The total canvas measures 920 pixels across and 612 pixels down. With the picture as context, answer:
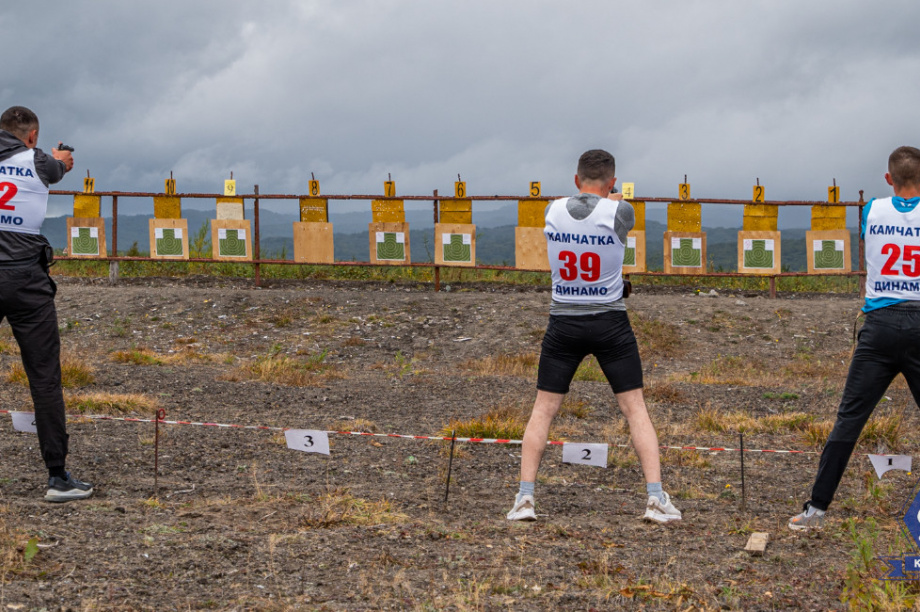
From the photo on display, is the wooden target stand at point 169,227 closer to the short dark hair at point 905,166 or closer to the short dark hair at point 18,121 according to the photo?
the short dark hair at point 18,121

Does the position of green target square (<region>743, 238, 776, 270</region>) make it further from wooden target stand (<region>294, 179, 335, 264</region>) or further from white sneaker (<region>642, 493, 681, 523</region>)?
white sneaker (<region>642, 493, 681, 523</region>)

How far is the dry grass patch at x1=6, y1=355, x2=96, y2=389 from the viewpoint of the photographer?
920 cm

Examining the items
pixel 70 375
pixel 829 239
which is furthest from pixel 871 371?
pixel 829 239

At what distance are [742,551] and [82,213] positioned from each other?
16.4 metres

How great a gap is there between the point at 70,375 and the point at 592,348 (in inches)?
256

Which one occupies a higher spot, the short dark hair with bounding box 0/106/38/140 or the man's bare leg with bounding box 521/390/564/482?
the short dark hair with bounding box 0/106/38/140

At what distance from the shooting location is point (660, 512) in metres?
4.91

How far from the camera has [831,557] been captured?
441 cm

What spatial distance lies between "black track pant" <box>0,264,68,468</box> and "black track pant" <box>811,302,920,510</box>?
418cm

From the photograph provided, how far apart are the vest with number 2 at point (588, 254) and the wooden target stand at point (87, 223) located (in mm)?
15252

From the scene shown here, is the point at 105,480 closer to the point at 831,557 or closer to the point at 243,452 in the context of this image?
the point at 243,452

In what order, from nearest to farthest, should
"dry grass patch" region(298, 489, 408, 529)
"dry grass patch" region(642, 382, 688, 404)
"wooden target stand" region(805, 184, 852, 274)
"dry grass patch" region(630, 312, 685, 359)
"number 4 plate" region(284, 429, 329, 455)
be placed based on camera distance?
"dry grass patch" region(298, 489, 408, 529) → "number 4 plate" region(284, 429, 329, 455) → "dry grass patch" region(642, 382, 688, 404) → "dry grass patch" region(630, 312, 685, 359) → "wooden target stand" region(805, 184, 852, 274)

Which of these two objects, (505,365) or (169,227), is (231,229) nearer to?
(169,227)

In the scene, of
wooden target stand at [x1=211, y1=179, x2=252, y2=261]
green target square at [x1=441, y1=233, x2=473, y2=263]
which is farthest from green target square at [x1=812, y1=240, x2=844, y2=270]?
wooden target stand at [x1=211, y1=179, x2=252, y2=261]
